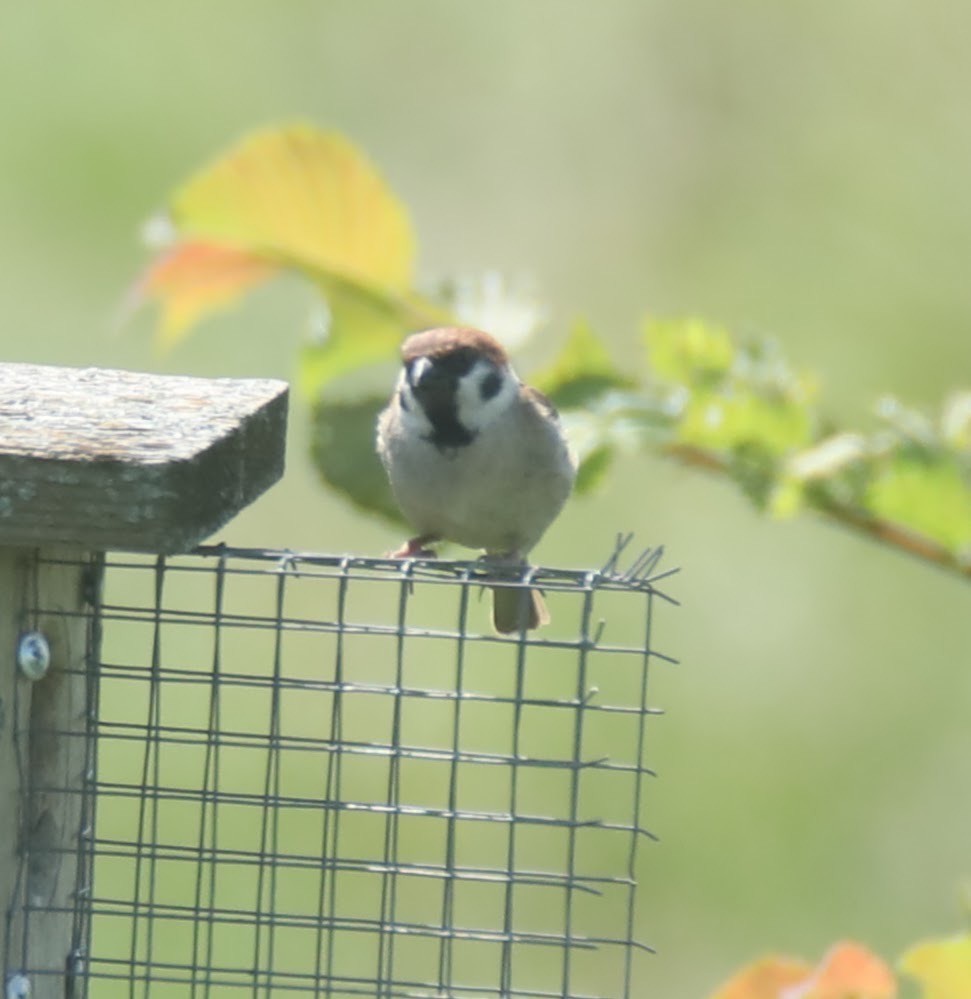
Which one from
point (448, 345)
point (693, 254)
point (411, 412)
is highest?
point (693, 254)

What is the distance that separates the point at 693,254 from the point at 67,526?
248 inches

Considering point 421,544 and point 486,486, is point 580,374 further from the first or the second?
point 421,544

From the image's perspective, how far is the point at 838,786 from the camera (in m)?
7.28

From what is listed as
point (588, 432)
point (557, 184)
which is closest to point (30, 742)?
point (588, 432)

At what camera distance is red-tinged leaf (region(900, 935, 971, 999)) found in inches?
105

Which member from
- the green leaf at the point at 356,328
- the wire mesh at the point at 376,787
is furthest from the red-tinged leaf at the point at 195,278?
the wire mesh at the point at 376,787

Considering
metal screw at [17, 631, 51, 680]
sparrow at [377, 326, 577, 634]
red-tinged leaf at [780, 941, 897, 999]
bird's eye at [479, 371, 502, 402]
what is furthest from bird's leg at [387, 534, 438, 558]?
red-tinged leaf at [780, 941, 897, 999]

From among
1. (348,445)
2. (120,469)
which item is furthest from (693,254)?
(120,469)

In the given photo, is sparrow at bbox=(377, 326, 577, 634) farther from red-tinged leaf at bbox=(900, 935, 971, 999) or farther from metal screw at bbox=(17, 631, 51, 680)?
red-tinged leaf at bbox=(900, 935, 971, 999)

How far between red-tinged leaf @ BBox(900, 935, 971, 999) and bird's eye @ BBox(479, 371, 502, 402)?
1595 mm

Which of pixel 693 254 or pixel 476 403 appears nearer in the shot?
pixel 476 403

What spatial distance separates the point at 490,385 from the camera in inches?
157

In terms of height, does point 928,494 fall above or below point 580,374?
below

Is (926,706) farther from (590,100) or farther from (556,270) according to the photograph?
(590,100)
